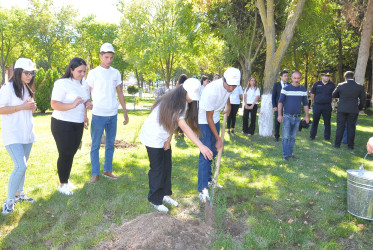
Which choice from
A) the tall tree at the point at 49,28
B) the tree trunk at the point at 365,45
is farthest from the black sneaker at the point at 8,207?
the tall tree at the point at 49,28

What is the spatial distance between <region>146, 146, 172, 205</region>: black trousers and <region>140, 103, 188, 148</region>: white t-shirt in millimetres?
92

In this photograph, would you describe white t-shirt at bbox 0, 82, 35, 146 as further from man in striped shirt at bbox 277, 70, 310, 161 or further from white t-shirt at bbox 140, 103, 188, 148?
man in striped shirt at bbox 277, 70, 310, 161

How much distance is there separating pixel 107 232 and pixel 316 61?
32.1 m

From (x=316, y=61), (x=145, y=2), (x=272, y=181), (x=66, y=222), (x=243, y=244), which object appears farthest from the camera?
(x=316, y=61)

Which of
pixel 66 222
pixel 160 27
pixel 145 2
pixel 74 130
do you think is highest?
pixel 145 2

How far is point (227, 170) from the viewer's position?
611cm

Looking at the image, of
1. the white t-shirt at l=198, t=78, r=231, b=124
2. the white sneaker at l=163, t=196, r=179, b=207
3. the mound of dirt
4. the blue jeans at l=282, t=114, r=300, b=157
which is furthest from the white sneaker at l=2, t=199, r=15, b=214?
the blue jeans at l=282, t=114, r=300, b=157

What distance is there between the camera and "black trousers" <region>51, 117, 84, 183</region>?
A: 427 cm

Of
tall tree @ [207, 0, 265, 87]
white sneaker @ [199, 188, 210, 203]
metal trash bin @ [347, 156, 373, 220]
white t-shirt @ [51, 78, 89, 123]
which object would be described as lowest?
white sneaker @ [199, 188, 210, 203]

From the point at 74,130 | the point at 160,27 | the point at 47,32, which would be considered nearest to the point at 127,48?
the point at 160,27

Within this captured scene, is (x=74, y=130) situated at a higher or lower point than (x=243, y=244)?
higher

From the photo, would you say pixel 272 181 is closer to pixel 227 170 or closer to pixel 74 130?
pixel 227 170

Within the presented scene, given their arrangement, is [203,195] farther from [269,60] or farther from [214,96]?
[269,60]

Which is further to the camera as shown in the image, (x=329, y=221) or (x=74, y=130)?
(x=74, y=130)
